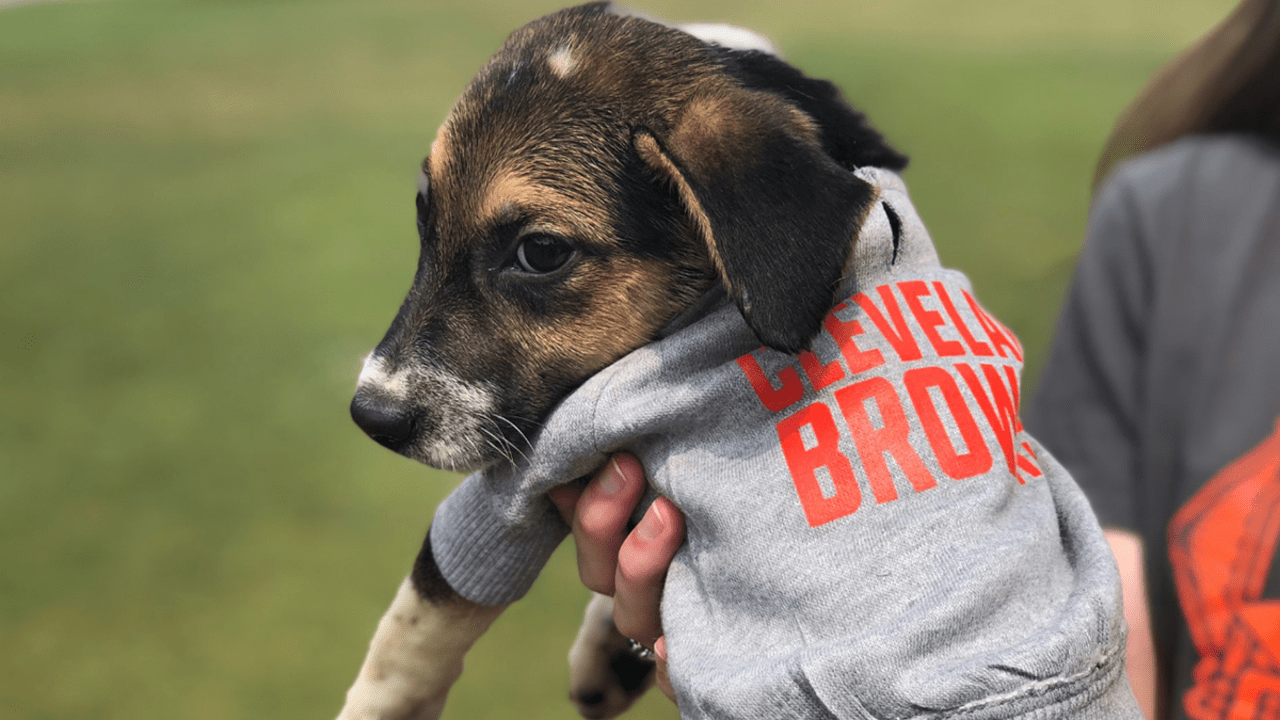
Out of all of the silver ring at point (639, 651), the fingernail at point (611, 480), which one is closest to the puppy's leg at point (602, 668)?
the silver ring at point (639, 651)

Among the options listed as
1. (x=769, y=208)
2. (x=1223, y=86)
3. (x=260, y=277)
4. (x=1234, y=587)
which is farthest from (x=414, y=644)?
A: (x=260, y=277)

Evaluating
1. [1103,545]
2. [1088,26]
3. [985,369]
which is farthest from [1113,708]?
[1088,26]

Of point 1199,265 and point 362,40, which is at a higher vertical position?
point 1199,265

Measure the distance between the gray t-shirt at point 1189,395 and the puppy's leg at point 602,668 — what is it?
1316mm

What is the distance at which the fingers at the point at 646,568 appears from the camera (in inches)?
59.9

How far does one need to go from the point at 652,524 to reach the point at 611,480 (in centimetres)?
11

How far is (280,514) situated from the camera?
5.89 meters

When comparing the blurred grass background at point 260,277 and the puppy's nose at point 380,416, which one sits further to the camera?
the blurred grass background at point 260,277

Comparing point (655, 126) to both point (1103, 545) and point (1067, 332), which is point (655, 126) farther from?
point (1067, 332)

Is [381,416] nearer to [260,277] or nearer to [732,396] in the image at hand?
[732,396]

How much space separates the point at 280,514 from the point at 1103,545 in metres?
5.42

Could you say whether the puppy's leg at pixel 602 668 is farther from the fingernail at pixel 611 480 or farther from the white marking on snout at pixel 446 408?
the white marking on snout at pixel 446 408

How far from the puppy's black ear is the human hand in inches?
14.7

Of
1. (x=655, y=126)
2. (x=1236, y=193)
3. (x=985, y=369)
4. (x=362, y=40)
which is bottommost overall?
(x=362, y=40)
